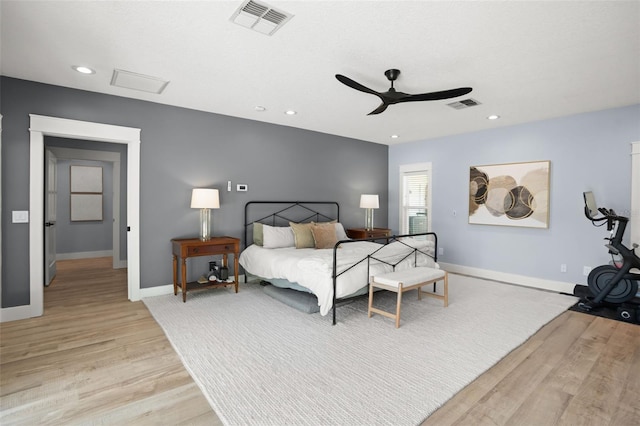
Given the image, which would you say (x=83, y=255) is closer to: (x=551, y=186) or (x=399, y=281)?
(x=399, y=281)

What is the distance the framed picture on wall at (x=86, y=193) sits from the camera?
7.57 metres

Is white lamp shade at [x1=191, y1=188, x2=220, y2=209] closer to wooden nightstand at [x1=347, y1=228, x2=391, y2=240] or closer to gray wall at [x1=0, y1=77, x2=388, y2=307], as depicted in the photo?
gray wall at [x1=0, y1=77, x2=388, y2=307]

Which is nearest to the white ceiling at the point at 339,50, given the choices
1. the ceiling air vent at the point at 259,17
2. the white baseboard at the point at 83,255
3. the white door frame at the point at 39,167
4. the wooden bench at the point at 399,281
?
the ceiling air vent at the point at 259,17

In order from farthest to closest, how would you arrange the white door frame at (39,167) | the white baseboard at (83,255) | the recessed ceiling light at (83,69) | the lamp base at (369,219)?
the white baseboard at (83,255)
the lamp base at (369,219)
the white door frame at (39,167)
the recessed ceiling light at (83,69)

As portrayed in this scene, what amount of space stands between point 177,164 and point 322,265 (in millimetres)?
2688

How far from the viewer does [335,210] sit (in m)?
6.57

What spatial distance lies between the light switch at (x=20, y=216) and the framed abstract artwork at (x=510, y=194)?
21.7 feet

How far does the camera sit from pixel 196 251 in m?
4.34

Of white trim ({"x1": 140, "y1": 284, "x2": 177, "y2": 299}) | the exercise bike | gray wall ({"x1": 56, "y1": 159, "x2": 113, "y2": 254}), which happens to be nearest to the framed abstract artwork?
the exercise bike

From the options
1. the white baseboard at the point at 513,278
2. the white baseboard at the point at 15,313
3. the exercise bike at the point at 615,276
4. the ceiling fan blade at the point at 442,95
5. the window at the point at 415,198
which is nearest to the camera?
the ceiling fan blade at the point at 442,95

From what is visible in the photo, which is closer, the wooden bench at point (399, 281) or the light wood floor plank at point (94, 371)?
the light wood floor plank at point (94, 371)

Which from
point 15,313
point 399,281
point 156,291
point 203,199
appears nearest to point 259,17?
point 203,199

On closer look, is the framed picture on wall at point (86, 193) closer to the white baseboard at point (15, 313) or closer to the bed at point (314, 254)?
the white baseboard at point (15, 313)

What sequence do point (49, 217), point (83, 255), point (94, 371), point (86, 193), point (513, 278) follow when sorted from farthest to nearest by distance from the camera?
point (86, 193)
point (83, 255)
point (513, 278)
point (49, 217)
point (94, 371)
